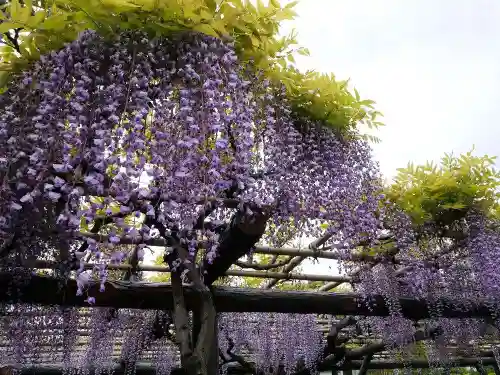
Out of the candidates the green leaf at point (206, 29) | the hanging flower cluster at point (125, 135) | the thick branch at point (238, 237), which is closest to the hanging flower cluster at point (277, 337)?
the thick branch at point (238, 237)

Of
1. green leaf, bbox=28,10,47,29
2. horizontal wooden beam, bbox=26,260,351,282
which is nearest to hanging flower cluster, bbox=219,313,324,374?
horizontal wooden beam, bbox=26,260,351,282

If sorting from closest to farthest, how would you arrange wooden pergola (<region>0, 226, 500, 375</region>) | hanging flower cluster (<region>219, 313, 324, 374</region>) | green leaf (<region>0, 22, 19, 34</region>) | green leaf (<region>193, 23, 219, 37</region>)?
green leaf (<region>0, 22, 19, 34</region>), green leaf (<region>193, 23, 219, 37</region>), wooden pergola (<region>0, 226, 500, 375</region>), hanging flower cluster (<region>219, 313, 324, 374</region>)

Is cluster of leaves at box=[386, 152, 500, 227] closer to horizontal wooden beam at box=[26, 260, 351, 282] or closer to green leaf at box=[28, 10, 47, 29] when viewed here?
horizontal wooden beam at box=[26, 260, 351, 282]

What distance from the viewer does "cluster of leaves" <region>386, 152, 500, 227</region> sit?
408 centimetres

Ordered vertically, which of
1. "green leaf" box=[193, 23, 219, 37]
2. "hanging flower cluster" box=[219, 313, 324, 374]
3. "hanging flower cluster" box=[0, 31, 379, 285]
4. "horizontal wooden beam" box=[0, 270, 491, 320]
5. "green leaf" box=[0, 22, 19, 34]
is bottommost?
"hanging flower cluster" box=[219, 313, 324, 374]

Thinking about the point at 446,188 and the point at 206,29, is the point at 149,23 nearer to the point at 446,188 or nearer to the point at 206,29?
the point at 206,29

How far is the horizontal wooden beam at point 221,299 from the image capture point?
3.19m

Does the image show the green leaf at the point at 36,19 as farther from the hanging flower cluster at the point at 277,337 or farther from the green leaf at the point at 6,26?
the hanging flower cluster at the point at 277,337

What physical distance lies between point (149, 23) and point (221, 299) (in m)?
2.45

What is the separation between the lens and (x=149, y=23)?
199 cm

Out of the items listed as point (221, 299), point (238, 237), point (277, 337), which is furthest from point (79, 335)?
point (238, 237)

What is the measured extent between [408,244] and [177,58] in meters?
2.97

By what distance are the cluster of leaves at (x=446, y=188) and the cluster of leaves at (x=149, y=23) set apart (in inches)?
81.6

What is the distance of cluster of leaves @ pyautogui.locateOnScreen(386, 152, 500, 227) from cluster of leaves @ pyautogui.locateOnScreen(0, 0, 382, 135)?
2.07m
